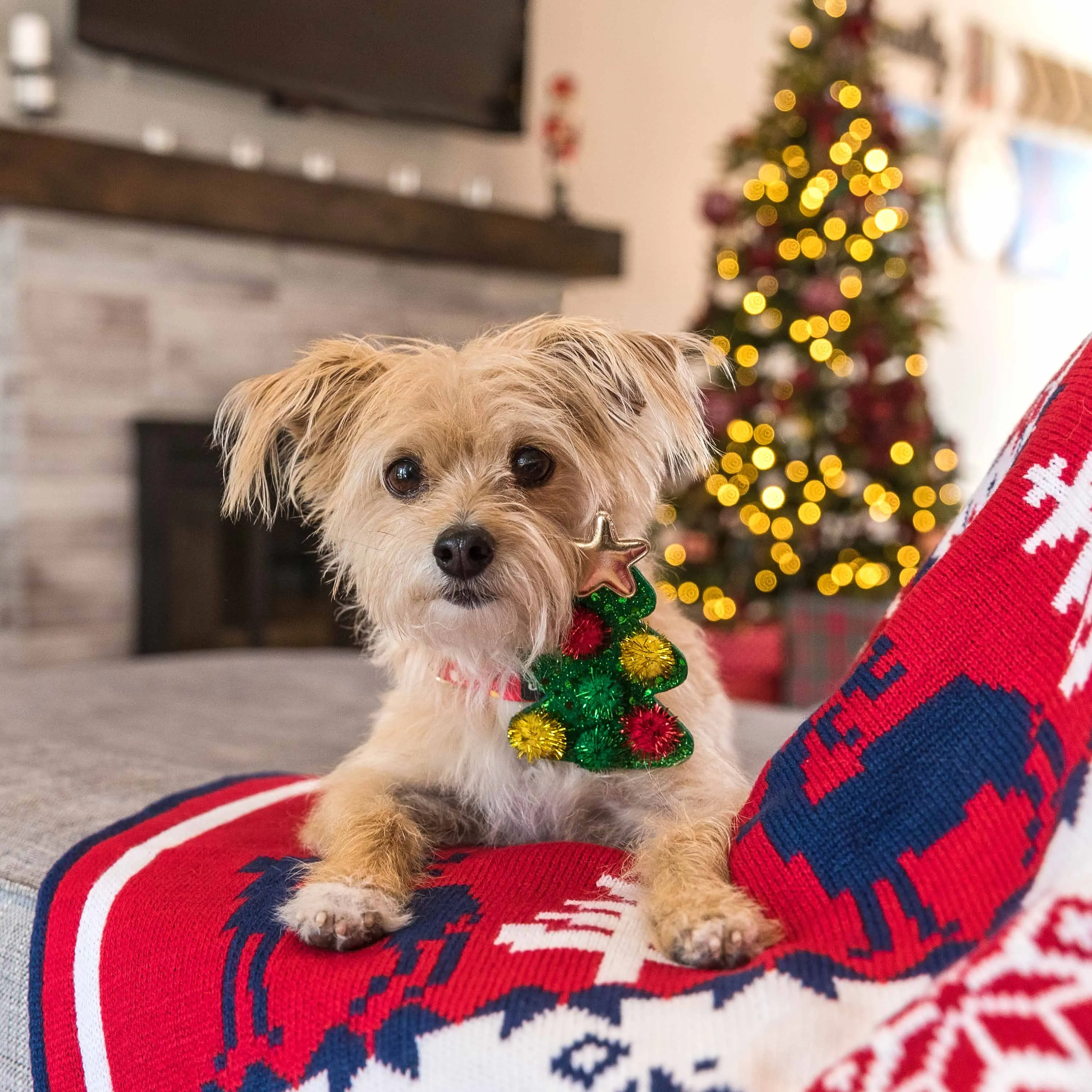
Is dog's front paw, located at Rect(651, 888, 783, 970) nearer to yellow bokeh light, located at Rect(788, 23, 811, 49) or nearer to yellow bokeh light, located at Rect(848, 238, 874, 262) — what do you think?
yellow bokeh light, located at Rect(848, 238, 874, 262)

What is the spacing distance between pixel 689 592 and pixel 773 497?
1.51 ft

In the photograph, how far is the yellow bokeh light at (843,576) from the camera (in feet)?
14.2

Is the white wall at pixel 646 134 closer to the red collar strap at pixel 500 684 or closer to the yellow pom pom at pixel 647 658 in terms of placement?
the red collar strap at pixel 500 684

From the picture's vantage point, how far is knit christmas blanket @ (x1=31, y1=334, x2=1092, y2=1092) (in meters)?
0.70

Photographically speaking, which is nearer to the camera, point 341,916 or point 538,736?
point 341,916

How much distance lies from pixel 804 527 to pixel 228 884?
3521mm

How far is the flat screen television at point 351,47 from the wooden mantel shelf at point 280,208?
1.53 feet

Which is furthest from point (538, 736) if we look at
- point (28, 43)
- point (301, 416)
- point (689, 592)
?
point (28, 43)

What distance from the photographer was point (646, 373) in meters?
1.29

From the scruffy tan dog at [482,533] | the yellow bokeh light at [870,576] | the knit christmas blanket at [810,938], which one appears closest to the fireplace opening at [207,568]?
the yellow bokeh light at [870,576]

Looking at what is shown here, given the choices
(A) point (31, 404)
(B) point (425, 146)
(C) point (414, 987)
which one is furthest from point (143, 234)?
(C) point (414, 987)

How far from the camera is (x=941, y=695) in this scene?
88cm

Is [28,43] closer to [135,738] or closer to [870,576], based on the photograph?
[135,738]

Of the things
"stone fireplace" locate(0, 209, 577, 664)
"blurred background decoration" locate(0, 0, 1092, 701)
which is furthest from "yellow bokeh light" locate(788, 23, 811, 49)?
"stone fireplace" locate(0, 209, 577, 664)
